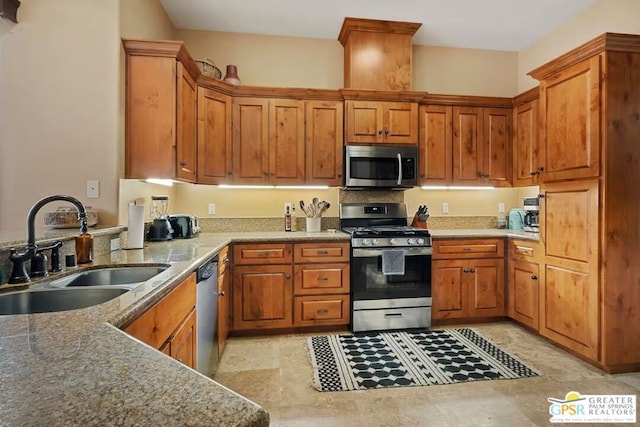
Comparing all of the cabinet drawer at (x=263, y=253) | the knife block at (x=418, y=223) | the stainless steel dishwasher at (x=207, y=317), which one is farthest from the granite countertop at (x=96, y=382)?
the knife block at (x=418, y=223)

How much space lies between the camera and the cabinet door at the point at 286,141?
3.27 m

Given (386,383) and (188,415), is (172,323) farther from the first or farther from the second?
(386,383)

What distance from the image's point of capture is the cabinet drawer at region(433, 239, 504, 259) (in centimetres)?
321

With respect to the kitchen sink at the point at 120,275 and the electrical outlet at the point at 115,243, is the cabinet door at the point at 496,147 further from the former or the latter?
the electrical outlet at the point at 115,243

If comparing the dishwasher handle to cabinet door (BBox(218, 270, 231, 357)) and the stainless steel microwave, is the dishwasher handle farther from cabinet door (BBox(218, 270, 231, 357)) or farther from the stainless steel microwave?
the stainless steel microwave

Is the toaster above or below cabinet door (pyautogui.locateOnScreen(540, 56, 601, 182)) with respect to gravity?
below

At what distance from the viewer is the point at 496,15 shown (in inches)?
126

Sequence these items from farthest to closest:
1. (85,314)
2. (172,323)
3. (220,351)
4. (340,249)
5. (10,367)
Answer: (340,249), (220,351), (172,323), (85,314), (10,367)

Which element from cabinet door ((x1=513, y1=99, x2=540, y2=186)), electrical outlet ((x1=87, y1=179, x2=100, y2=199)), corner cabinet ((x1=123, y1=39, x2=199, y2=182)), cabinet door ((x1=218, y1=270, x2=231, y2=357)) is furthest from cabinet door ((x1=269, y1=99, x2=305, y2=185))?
cabinet door ((x1=513, y1=99, x2=540, y2=186))

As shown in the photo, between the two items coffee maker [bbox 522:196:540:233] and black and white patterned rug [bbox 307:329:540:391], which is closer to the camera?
black and white patterned rug [bbox 307:329:540:391]

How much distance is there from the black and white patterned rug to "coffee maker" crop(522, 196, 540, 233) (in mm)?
1192

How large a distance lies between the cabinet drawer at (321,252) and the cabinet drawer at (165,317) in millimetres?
1323

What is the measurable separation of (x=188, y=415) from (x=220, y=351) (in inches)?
89.8

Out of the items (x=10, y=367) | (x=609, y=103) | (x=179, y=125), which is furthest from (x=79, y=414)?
(x=609, y=103)
